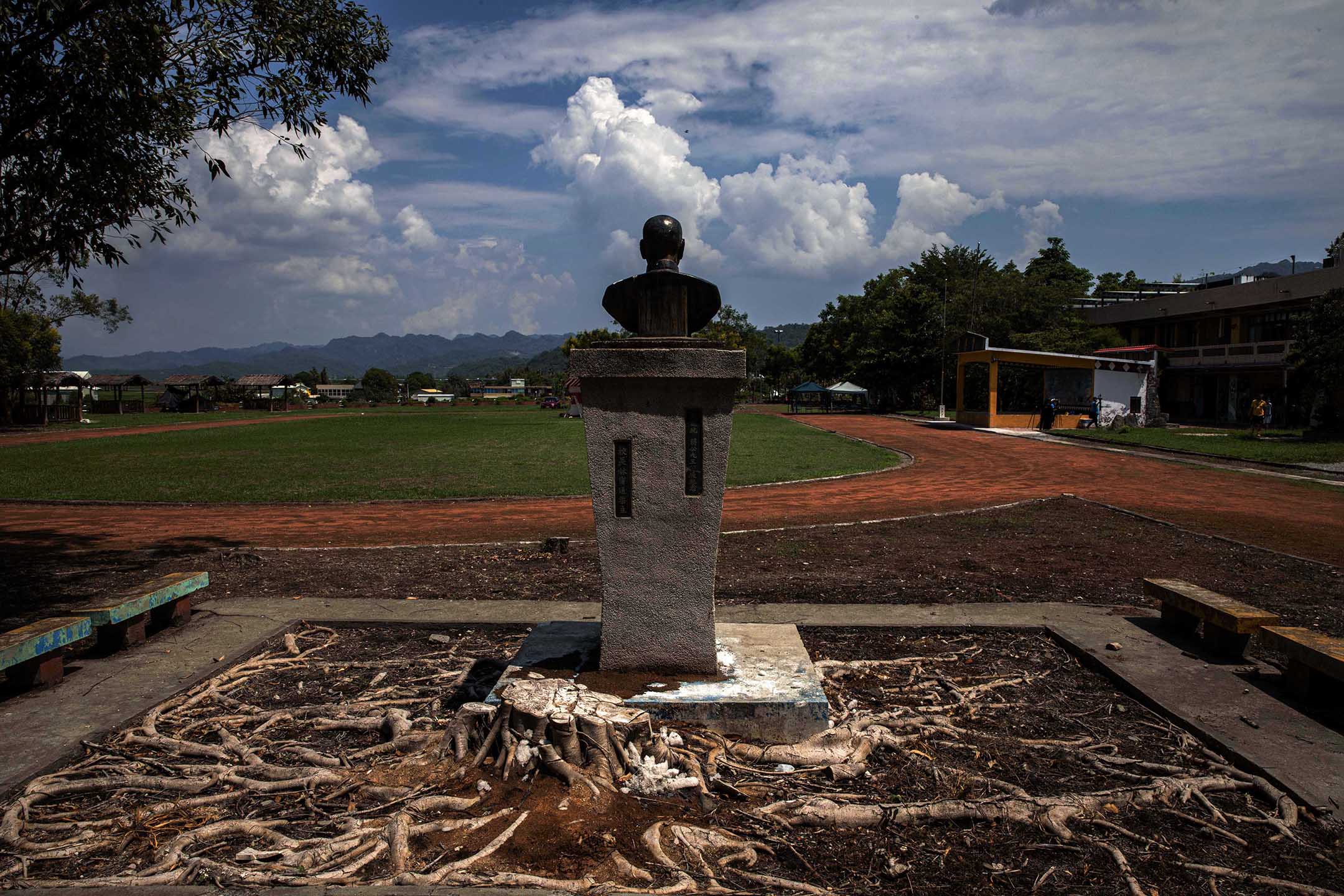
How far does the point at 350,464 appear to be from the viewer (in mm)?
21016

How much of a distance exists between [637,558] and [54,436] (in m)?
38.5

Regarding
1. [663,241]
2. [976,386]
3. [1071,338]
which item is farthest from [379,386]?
[663,241]

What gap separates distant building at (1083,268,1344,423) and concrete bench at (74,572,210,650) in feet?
118

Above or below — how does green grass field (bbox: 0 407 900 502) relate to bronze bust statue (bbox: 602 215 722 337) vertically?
below

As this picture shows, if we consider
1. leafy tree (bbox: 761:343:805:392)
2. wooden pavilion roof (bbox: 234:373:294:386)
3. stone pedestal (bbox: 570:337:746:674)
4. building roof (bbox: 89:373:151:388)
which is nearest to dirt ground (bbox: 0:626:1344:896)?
stone pedestal (bbox: 570:337:746:674)

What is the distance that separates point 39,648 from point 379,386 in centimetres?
9939

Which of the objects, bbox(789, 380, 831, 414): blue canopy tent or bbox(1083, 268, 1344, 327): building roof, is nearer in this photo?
bbox(1083, 268, 1344, 327): building roof

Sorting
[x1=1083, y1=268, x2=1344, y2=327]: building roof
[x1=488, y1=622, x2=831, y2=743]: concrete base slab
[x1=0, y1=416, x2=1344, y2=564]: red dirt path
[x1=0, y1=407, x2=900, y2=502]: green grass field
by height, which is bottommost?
[x1=0, y1=416, x2=1344, y2=564]: red dirt path

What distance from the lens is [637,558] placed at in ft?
15.4

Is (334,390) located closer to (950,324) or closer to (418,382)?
(418,382)

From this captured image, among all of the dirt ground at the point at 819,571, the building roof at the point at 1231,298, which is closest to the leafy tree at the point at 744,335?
the building roof at the point at 1231,298

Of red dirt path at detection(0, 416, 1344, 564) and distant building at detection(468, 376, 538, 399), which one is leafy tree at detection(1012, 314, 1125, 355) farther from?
distant building at detection(468, 376, 538, 399)

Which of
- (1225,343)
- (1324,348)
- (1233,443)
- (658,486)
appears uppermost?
(1225,343)

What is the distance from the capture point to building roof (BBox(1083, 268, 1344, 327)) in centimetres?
3369
